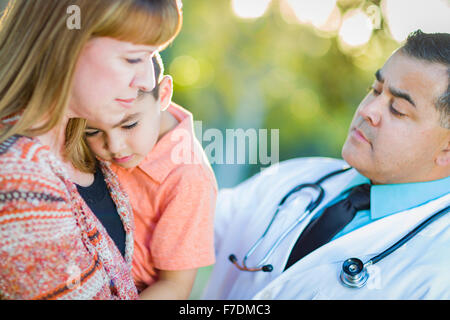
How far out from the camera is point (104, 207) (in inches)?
42.1

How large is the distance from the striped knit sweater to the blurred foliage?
143 centimetres

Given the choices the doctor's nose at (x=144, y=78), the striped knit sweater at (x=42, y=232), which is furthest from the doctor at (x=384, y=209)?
the doctor's nose at (x=144, y=78)

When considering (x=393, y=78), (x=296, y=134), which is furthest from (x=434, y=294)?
(x=296, y=134)

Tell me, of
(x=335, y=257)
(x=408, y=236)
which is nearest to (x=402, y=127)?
(x=408, y=236)

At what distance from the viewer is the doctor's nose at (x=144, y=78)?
2.90 feet

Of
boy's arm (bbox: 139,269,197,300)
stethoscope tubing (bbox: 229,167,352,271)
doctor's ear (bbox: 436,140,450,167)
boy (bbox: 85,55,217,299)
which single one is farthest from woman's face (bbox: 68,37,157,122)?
doctor's ear (bbox: 436,140,450,167)

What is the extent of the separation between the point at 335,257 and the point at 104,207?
67 centimetres

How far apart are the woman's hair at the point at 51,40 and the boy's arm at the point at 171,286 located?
1.70 feet

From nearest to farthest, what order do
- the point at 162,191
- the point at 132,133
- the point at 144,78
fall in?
the point at 144,78 → the point at 132,133 → the point at 162,191

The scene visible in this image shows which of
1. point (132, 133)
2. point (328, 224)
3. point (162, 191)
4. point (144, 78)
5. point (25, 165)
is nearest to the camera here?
point (25, 165)

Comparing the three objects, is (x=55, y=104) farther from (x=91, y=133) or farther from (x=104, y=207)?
(x=104, y=207)

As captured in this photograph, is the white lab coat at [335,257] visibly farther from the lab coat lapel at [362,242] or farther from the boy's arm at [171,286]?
the boy's arm at [171,286]

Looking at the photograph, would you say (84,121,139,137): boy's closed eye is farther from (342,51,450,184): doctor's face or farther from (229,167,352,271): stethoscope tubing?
(342,51,450,184): doctor's face
